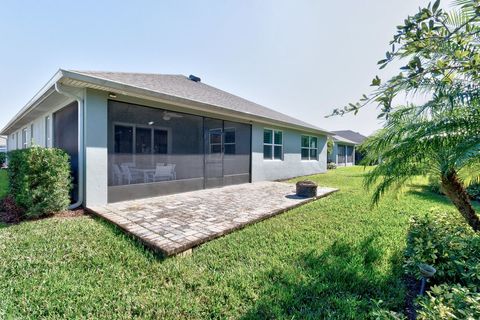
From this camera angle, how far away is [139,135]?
6945mm

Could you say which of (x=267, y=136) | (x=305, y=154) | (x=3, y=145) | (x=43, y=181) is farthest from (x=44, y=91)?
(x=3, y=145)

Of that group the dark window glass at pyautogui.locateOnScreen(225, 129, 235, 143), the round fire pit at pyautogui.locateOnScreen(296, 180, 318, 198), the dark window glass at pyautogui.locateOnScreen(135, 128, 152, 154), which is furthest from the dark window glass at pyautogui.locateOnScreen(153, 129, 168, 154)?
the round fire pit at pyautogui.locateOnScreen(296, 180, 318, 198)

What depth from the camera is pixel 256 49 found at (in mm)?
9891

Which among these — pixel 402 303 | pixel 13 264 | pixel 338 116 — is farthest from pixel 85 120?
pixel 402 303

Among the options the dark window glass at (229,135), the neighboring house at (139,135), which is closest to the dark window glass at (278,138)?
the neighboring house at (139,135)

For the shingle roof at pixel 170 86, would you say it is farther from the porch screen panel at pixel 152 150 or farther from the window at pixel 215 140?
the window at pixel 215 140

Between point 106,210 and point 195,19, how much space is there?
7.24 meters

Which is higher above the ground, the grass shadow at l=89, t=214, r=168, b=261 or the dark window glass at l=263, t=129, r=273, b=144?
the dark window glass at l=263, t=129, r=273, b=144

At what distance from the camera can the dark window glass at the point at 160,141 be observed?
7301 mm

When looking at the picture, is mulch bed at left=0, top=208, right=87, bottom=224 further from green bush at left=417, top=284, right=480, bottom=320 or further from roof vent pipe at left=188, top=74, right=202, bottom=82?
roof vent pipe at left=188, top=74, right=202, bottom=82

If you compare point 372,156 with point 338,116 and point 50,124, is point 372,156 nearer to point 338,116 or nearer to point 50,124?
point 338,116

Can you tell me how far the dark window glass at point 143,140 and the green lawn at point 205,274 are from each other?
2.72 metres

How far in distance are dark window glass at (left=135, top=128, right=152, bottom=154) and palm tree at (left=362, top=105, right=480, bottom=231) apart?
6.03 meters

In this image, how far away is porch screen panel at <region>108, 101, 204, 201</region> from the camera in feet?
21.2
